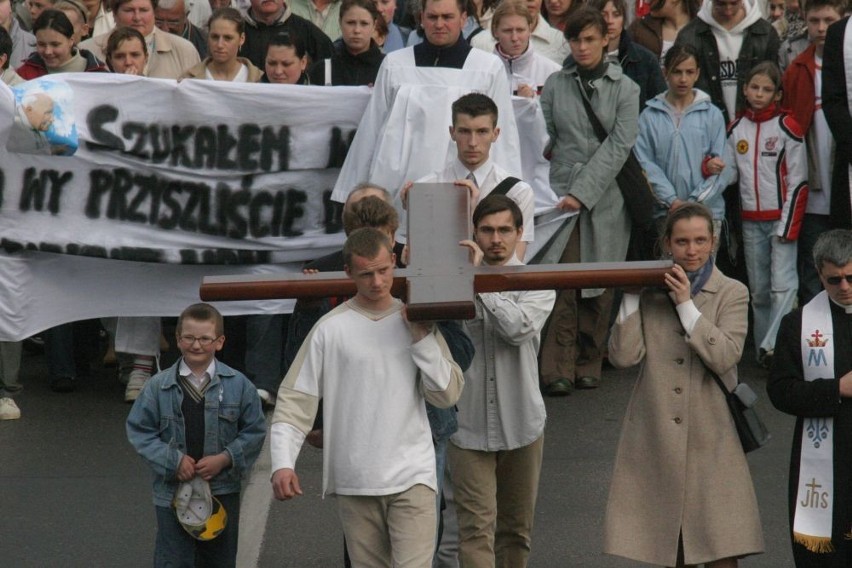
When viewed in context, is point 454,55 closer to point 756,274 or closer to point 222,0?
point 756,274

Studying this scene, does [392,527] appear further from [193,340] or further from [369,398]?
[193,340]

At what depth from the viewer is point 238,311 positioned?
9766 mm

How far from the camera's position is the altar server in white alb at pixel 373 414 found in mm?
5645

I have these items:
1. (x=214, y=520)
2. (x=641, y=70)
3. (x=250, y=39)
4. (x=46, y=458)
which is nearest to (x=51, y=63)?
(x=250, y=39)

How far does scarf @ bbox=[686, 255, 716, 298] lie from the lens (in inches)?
252

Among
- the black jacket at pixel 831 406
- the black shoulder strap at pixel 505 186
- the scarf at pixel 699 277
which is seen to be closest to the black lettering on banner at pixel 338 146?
the black shoulder strap at pixel 505 186

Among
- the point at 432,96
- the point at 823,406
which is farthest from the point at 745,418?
the point at 432,96

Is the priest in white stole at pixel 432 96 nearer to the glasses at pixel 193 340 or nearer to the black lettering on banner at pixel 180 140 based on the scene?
the black lettering on banner at pixel 180 140

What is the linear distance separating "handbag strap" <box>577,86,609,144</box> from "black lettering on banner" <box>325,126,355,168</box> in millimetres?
1387

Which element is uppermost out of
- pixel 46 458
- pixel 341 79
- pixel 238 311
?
pixel 341 79

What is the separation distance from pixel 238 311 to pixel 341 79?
162 cm

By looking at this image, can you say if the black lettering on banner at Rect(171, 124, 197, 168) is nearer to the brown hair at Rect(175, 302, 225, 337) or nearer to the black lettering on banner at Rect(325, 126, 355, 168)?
the black lettering on banner at Rect(325, 126, 355, 168)

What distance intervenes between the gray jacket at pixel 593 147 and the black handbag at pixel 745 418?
3.51 m

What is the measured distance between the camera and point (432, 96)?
895 centimetres
